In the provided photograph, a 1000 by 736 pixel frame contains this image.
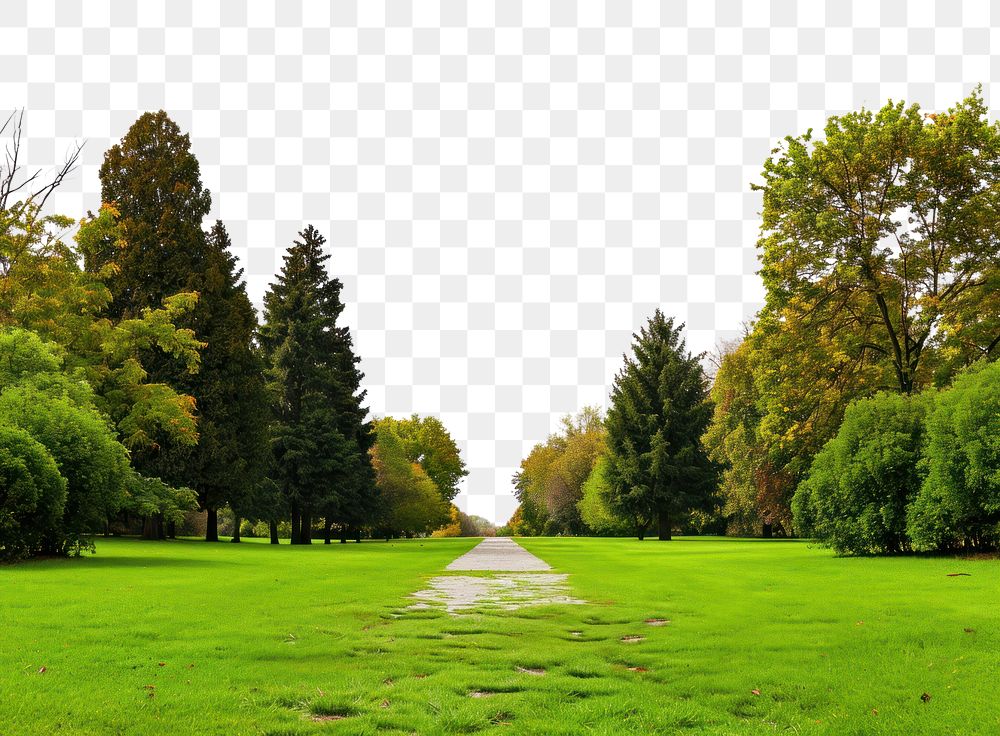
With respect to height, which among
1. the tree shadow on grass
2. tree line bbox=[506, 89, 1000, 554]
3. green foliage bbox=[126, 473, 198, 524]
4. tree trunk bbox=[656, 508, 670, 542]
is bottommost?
tree trunk bbox=[656, 508, 670, 542]

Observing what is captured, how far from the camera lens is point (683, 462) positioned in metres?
58.2

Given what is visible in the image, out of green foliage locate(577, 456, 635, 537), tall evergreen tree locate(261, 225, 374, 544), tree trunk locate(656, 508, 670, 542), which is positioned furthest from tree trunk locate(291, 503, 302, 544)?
tree trunk locate(656, 508, 670, 542)

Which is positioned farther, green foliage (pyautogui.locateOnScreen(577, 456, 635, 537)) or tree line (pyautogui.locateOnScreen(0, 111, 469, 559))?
green foliage (pyautogui.locateOnScreen(577, 456, 635, 537))

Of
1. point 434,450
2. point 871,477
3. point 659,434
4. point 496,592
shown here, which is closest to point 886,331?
point 871,477

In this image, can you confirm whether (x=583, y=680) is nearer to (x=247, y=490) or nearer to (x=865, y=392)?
(x=865, y=392)

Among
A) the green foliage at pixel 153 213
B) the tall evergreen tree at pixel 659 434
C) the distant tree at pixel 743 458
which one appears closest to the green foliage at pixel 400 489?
the tall evergreen tree at pixel 659 434

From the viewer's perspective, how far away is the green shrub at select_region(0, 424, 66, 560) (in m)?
17.9

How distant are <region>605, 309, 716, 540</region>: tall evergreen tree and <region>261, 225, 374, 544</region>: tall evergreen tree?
1915 centimetres

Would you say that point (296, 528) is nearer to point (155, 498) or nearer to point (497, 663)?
point (155, 498)

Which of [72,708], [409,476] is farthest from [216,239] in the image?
[72,708]

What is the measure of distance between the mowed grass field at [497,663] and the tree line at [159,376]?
7.62 meters

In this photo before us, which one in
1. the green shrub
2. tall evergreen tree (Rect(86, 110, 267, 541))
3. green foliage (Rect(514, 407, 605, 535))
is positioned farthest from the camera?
green foliage (Rect(514, 407, 605, 535))

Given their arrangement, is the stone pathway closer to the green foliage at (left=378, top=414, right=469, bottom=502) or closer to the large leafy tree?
the large leafy tree

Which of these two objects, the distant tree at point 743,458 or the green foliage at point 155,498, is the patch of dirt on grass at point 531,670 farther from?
the distant tree at point 743,458
